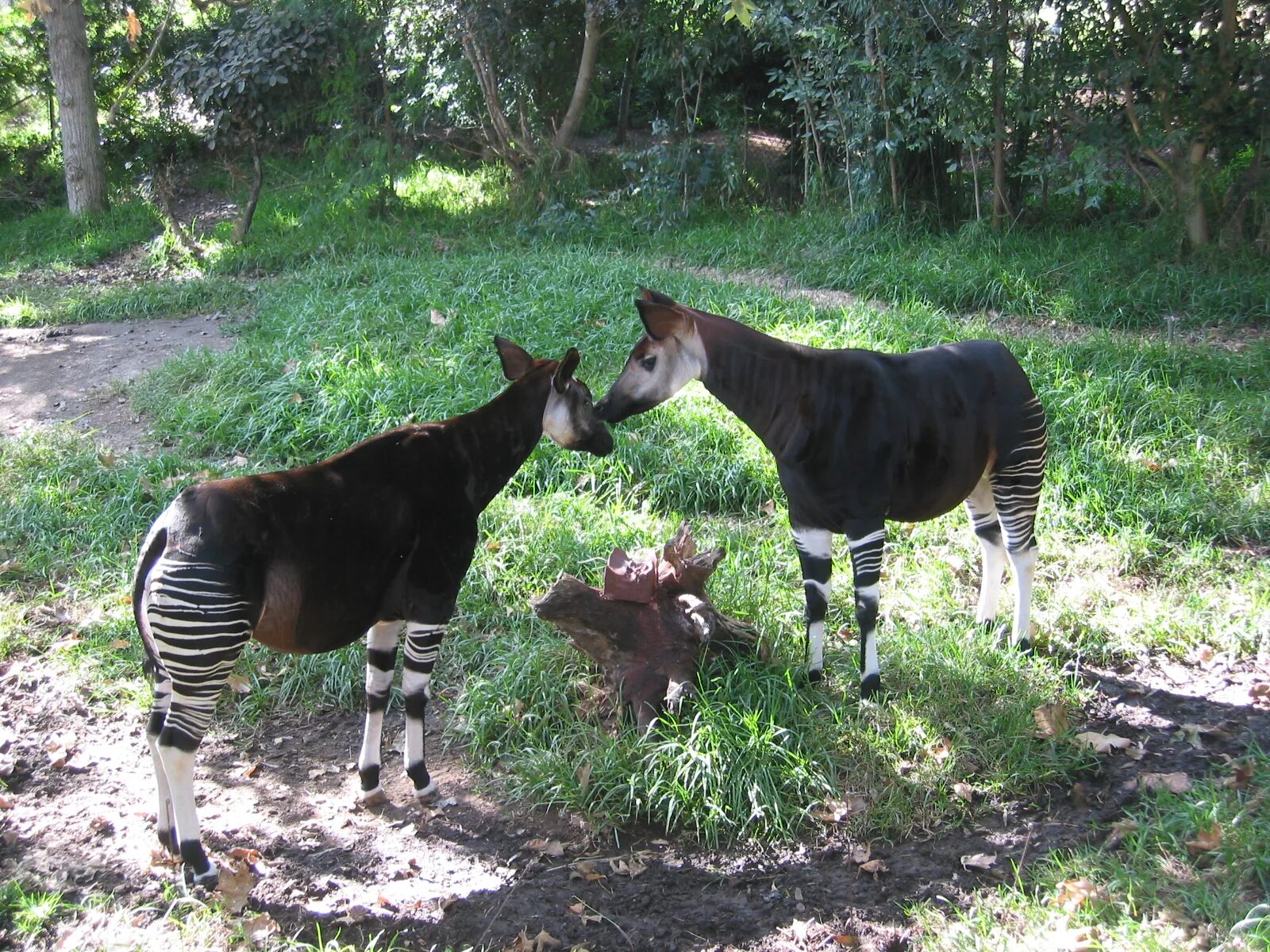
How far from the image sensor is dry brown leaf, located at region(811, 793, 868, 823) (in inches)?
146

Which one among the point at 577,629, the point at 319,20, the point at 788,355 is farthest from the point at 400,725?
the point at 319,20

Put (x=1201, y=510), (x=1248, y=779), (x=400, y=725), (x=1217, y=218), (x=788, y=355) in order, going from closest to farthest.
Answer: (x=1248, y=779)
(x=788, y=355)
(x=400, y=725)
(x=1201, y=510)
(x=1217, y=218)

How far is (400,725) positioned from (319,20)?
9181 mm

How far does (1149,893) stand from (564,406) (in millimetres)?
2385

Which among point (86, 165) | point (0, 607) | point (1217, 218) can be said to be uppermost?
point (86, 165)

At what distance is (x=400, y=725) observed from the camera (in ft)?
14.6

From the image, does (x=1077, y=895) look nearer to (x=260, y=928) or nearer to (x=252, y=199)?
(x=260, y=928)

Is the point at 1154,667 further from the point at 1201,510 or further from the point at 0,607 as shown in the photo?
the point at 0,607

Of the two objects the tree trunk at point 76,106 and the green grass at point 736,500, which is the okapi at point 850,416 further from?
the tree trunk at point 76,106

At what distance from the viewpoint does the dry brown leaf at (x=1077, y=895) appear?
3092 mm

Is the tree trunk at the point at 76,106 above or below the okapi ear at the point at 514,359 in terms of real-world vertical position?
above

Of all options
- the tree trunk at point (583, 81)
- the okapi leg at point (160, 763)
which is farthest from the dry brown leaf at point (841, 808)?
the tree trunk at point (583, 81)

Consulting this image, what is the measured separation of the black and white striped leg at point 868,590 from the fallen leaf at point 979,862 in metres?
0.75

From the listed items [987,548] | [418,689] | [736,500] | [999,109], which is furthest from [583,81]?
[418,689]
